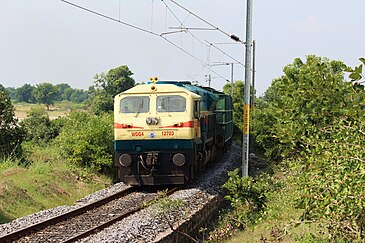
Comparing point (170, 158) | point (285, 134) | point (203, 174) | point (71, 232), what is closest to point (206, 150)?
point (203, 174)

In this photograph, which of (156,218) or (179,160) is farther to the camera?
(179,160)

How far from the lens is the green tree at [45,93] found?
10944 centimetres

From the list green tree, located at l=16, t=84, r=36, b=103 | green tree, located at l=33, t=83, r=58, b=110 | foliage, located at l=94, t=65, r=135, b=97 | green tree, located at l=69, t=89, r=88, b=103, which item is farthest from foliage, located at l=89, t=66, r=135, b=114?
green tree, located at l=69, t=89, r=88, b=103

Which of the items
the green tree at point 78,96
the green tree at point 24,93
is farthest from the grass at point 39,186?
the green tree at point 78,96

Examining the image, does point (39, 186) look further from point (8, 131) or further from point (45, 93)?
point (45, 93)

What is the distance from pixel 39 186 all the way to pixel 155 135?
3913mm

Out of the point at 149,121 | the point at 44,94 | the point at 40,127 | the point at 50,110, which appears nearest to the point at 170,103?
the point at 149,121

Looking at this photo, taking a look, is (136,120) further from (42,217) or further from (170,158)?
(42,217)

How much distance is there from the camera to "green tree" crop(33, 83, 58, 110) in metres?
109

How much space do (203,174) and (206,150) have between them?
906 millimetres

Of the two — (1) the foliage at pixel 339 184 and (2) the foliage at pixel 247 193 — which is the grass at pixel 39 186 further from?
(1) the foliage at pixel 339 184

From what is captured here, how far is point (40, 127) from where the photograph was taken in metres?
34.8

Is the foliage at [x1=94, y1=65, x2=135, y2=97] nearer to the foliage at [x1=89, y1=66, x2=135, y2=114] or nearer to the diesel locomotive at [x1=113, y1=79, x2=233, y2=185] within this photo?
the foliage at [x1=89, y1=66, x2=135, y2=114]

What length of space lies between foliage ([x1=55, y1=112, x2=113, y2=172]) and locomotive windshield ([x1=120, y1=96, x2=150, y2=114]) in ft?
14.0
